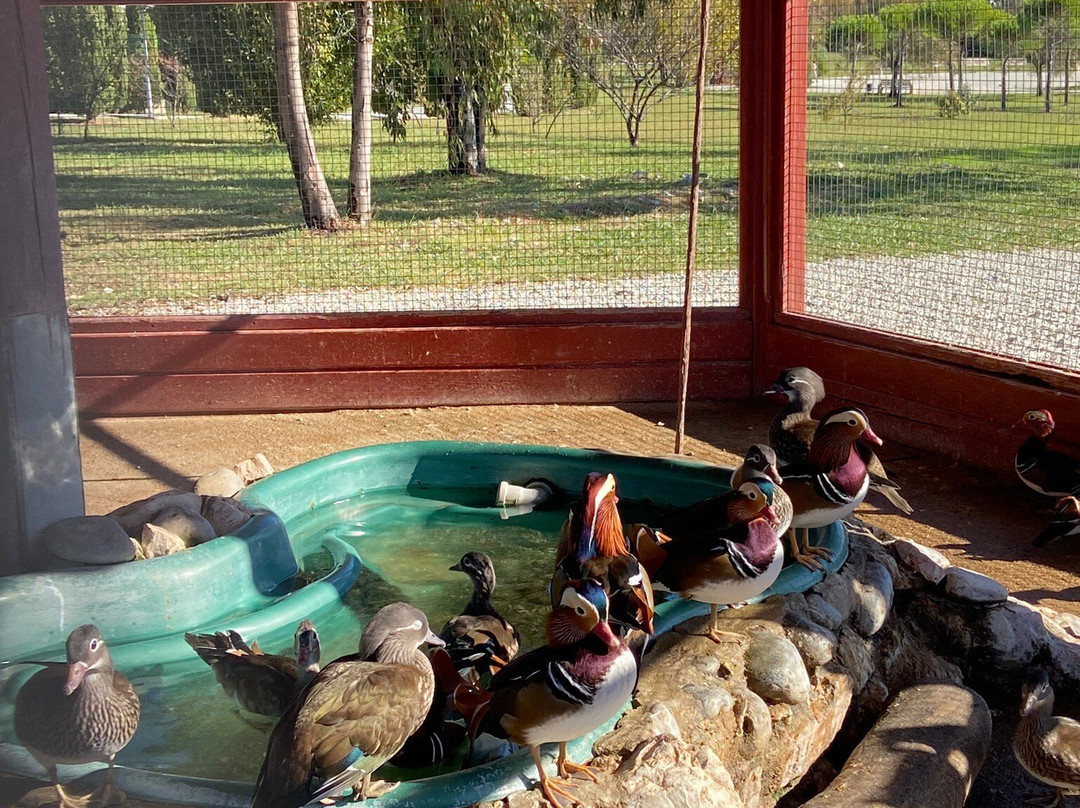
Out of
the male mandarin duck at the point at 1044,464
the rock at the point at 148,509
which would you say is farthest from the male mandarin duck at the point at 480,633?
the male mandarin duck at the point at 1044,464

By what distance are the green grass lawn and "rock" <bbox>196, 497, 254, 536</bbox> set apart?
2.60 meters

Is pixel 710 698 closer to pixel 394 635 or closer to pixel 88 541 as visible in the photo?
pixel 394 635

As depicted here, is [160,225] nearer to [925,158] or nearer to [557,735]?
[925,158]

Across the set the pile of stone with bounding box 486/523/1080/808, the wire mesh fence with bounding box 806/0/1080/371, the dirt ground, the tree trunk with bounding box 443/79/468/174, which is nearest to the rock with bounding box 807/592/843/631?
the pile of stone with bounding box 486/523/1080/808

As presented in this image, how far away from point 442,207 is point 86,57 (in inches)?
88.1

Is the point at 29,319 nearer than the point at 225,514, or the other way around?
the point at 29,319

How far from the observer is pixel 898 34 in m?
6.28

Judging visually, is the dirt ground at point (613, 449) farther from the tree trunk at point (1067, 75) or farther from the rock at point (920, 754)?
the tree trunk at point (1067, 75)

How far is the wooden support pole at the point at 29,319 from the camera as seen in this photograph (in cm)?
422

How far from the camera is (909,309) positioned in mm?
6727

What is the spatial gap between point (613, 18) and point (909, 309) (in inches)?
96.9

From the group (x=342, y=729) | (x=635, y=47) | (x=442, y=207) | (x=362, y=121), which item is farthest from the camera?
(x=442, y=207)

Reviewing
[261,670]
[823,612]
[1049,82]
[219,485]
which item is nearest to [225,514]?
[219,485]

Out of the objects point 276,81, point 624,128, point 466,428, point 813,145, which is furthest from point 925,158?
point 276,81
